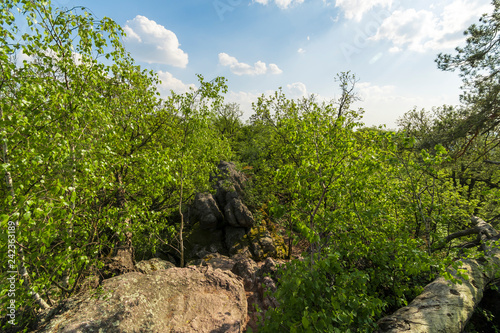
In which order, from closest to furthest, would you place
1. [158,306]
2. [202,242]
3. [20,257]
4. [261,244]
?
[20,257]
[158,306]
[261,244]
[202,242]

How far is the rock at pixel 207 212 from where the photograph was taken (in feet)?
53.7

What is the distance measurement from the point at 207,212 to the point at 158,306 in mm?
11220

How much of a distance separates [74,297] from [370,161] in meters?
8.17

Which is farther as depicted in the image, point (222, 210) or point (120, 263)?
point (222, 210)

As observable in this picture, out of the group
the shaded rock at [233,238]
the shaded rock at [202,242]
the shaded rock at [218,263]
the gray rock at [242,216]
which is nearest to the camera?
the shaded rock at [218,263]

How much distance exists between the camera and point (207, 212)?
54.3 ft

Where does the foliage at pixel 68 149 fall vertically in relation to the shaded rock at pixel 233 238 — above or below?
above

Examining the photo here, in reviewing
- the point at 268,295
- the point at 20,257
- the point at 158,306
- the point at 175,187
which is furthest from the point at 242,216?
the point at 20,257

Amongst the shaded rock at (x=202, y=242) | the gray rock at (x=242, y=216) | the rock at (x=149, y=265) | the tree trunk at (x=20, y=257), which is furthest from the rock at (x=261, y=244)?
the tree trunk at (x=20, y=257)

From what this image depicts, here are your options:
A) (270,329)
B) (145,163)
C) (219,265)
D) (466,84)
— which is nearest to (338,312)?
(270,329)

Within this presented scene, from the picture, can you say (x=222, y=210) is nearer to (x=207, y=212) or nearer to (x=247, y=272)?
(x=207, y=212)

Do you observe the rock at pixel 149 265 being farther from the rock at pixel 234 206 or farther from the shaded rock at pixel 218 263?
the rock at pixel 234 206

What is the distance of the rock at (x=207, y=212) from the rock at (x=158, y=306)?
30.8ft

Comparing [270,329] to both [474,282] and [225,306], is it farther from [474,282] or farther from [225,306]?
[474,282]
